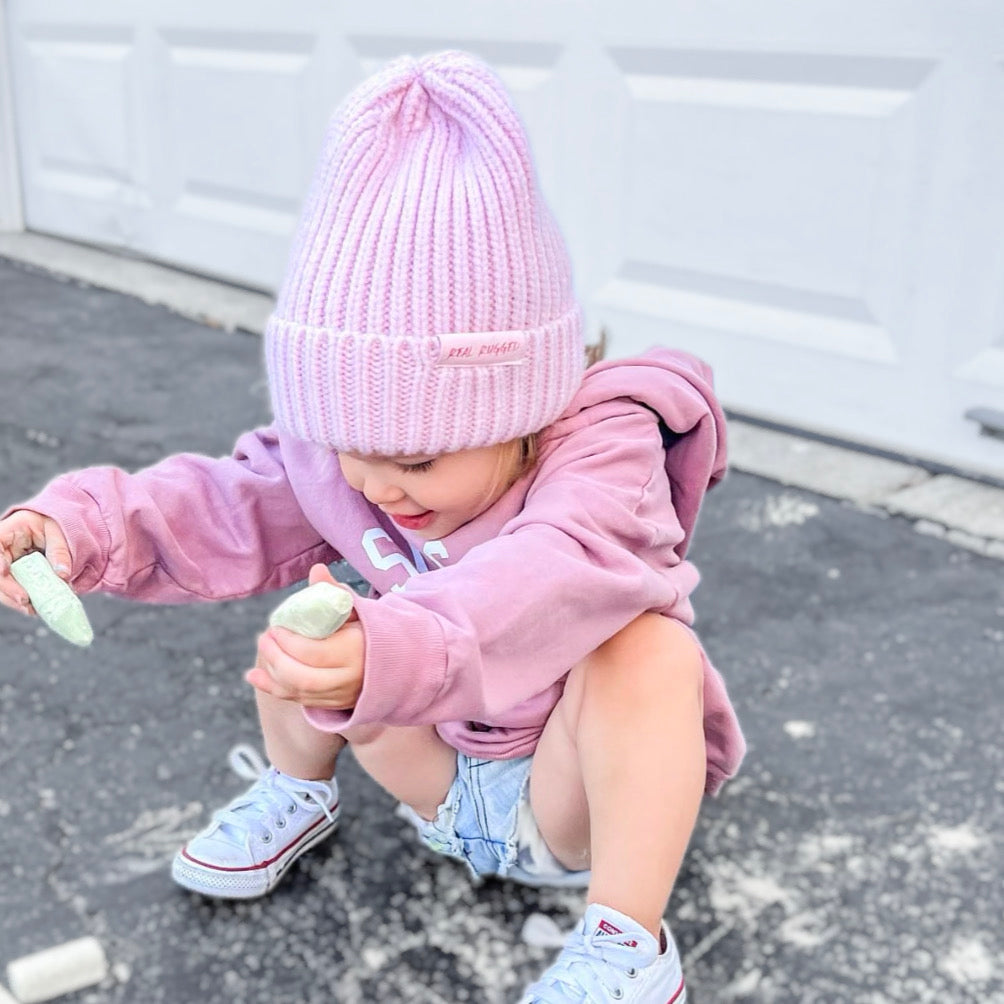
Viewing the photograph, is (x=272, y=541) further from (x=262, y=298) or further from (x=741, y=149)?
(x=262, y=298)

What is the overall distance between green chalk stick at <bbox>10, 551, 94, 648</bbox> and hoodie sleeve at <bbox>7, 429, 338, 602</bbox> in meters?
0.05

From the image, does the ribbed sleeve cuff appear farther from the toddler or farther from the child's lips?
the child's lips

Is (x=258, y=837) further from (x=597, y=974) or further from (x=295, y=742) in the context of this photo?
(x=597, y=974)

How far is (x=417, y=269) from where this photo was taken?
2.86 feet

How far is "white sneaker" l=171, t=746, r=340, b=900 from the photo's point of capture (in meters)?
1.09

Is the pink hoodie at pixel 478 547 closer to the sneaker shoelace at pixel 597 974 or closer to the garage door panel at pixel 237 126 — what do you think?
the sneaker shoelace at pixel 597 974

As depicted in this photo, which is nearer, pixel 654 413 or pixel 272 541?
pixel 654 413

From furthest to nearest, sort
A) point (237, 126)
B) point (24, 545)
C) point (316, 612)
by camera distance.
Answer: point (237, 126), point (24, 545), point (316, 612)

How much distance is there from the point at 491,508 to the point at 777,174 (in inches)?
49.0

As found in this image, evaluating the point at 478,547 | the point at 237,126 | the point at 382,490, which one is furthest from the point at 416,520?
the point at 237,126

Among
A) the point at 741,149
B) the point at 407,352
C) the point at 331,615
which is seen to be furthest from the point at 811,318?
the point at 331,615

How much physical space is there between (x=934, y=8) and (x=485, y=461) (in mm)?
1263

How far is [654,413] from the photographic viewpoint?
3.23 feet

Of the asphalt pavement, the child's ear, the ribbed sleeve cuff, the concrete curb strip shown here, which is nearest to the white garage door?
the concrete curb strip
